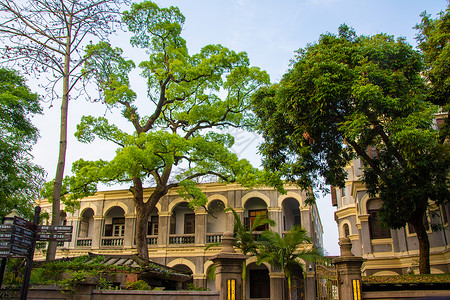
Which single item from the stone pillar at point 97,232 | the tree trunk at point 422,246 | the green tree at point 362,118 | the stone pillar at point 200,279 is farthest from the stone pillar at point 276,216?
the stone pillar at point 97,232

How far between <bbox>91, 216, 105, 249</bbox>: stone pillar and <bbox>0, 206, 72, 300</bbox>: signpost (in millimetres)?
15686

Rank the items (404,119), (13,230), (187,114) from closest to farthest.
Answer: (13,230)
(404,119)
(187,114)

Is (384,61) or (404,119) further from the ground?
(384,61)

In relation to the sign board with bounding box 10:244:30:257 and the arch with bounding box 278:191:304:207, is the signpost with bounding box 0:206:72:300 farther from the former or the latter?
the arch with bounding box 278:191:304:207

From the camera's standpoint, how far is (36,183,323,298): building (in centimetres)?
2119

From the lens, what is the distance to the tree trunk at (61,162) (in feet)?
37.1

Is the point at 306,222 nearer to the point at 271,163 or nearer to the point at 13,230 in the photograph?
the point at 271,163

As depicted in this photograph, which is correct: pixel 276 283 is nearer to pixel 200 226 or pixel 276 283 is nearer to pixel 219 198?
pixel 200 226

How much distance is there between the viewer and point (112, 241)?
23.2m

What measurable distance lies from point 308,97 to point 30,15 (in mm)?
8860

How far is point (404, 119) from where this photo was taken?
10859mm

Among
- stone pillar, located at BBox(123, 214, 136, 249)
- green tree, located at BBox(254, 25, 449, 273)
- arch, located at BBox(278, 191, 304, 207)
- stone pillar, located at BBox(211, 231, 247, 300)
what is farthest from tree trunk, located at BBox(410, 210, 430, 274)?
stone pillar, located at BBox(123, 214, 136, 249)

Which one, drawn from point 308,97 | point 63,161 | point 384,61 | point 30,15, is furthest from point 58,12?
point 384,61

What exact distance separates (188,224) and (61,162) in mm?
13166
